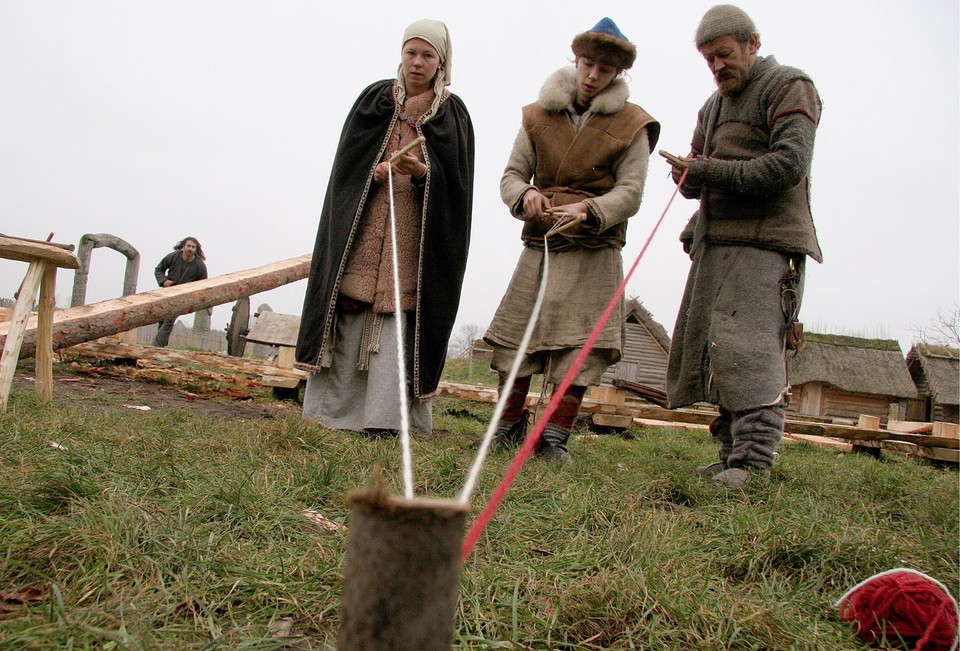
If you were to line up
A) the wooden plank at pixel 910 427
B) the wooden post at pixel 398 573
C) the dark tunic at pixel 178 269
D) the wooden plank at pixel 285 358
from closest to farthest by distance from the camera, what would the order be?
1. the wooden post at pixel 398 573
2. the wooden plank at pixel 285 358
3. the wooden plank at pixel 910 427
4. the dark tunic at pixel 178 269

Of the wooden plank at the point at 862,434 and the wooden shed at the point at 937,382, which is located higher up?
the wooden shed at the point at 937,382

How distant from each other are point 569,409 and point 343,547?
2109 mm

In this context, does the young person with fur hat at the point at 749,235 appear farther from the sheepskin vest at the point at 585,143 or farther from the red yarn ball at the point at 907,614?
the red yarn ball at the point at 907,614

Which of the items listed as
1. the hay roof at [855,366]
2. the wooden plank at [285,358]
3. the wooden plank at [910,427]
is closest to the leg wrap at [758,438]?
the wooden plank at [285,358]

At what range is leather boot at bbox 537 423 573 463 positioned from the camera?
3.60 m

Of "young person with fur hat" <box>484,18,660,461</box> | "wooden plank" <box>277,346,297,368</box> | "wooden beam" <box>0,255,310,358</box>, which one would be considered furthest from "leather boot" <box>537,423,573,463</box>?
"wooden plank" <box>277,346,297,368</box>

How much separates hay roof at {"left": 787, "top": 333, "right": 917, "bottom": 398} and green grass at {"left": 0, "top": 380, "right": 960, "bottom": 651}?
1923 centimetres

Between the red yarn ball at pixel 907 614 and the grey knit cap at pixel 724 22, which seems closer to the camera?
the red yarn ball at pixel 907 614

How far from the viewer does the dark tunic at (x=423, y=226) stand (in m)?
3.99

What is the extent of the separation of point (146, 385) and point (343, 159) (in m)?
3.25

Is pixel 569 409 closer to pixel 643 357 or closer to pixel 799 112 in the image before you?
pixel 799 112

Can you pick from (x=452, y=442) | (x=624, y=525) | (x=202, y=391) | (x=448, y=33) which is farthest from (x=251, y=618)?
(x=202, y=391)

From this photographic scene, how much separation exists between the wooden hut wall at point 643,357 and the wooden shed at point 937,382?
9.28 meters

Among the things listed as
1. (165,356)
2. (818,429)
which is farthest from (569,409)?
(165,356)
